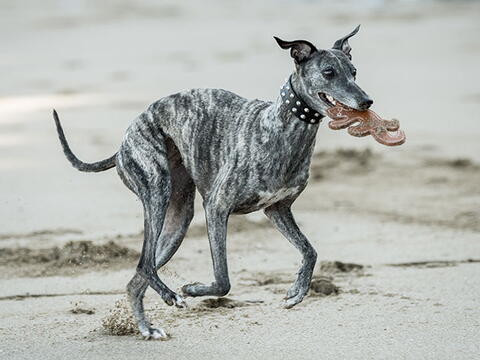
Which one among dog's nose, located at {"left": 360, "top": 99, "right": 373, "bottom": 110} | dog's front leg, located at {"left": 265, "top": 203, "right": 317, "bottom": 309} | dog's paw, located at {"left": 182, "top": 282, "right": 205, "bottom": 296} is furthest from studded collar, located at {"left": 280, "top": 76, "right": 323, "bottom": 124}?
dog's paw, located at {"left": 182, "top": 282, "right": 205, "bottom": 296}

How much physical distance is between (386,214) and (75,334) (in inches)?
137

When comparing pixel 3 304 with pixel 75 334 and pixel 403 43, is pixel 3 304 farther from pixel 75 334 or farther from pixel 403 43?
pixel 403 43

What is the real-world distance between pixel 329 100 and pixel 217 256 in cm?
97

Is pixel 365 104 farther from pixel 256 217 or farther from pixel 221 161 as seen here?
pixel 256 217

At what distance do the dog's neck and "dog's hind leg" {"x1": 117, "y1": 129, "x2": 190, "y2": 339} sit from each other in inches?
28.7

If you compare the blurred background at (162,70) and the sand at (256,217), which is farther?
the blurred background at (162,70)

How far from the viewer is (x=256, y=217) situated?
8492 millimetres

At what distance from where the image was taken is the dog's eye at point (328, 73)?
17.3 ft

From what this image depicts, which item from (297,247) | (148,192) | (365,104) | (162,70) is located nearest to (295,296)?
(297,247)

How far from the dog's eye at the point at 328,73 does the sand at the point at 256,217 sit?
1.39 m

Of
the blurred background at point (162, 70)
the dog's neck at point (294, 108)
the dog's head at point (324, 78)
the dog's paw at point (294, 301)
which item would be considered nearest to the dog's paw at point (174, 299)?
the dog's paw at point (294, 301)

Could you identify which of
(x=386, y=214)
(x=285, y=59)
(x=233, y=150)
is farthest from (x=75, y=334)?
(x=285, y=59)

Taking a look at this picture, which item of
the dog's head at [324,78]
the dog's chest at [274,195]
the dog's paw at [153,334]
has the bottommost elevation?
the dog's paw at [153,334]

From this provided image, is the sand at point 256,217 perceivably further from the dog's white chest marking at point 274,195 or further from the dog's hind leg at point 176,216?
the dog's white chest marking at point 274,195
